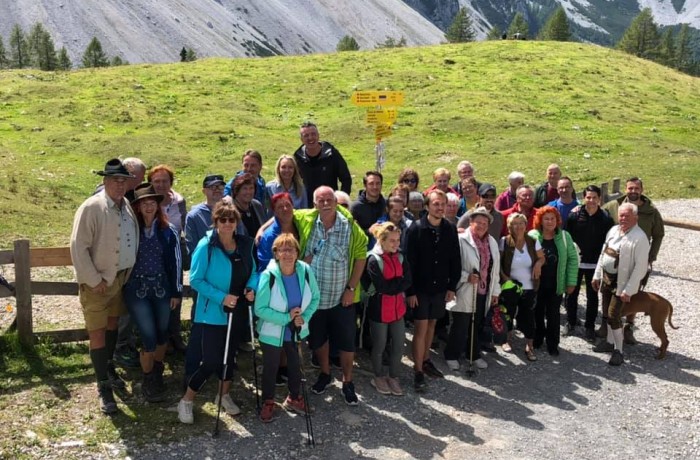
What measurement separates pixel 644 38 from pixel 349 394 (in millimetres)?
91498

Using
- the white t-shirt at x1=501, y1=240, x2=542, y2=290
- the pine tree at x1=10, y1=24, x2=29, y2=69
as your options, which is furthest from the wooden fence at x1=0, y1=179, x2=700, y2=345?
the pine tree at x1=10, y1=24, x2=29, y2=69

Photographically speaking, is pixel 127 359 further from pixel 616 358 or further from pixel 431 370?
pixel 616 358

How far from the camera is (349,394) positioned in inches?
285

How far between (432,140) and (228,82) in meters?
16.6

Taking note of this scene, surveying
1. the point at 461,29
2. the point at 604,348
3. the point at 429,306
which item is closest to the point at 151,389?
the point at 429,306

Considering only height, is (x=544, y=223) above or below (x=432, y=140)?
below

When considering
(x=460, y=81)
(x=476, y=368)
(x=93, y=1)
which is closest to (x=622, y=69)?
(x=460, y=81)

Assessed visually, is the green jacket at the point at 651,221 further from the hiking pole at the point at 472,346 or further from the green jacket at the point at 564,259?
the hiking pole at the point at 472,346

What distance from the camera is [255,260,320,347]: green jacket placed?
6445mm

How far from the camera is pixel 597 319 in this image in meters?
10.5

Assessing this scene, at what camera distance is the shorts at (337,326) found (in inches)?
284

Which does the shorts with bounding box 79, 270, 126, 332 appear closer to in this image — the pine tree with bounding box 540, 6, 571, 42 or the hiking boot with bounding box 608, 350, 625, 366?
the hiking boot with bounding box 608, 350, 625, 366

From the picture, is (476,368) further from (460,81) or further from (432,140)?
(460,81)

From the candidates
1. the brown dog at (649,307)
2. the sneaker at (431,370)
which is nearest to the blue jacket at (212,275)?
the sneaker at (431,370)
